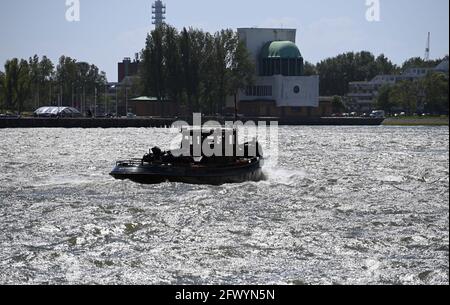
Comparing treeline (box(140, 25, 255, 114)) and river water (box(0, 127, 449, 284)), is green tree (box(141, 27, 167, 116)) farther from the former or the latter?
Answer: river water (box(0, 127, 449, 284))

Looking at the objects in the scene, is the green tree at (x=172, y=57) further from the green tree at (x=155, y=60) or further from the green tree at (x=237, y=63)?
the green tree at (x=237, y=63)

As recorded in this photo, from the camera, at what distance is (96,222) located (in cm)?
3462

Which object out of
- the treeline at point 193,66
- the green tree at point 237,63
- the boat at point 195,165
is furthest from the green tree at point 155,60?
the boat at point 195,165

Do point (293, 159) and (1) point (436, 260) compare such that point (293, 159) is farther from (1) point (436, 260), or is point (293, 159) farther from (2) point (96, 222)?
(1) point (436, 260)

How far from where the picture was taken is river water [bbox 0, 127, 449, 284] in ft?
83.3

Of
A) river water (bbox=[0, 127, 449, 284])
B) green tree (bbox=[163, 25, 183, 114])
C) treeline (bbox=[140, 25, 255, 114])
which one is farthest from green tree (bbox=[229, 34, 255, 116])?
river water (bbox=[0, 127, 449, 284])

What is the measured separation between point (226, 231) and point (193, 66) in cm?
15549

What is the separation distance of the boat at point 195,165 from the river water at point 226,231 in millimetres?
1219

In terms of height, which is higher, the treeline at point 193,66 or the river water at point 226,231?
the treeline at point 193,66

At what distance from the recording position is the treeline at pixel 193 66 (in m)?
184

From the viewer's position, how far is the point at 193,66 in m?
186

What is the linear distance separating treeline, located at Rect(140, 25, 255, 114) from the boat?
12784 centimetres

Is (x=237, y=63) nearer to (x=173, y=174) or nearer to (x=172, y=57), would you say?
(x=172, y=57)
